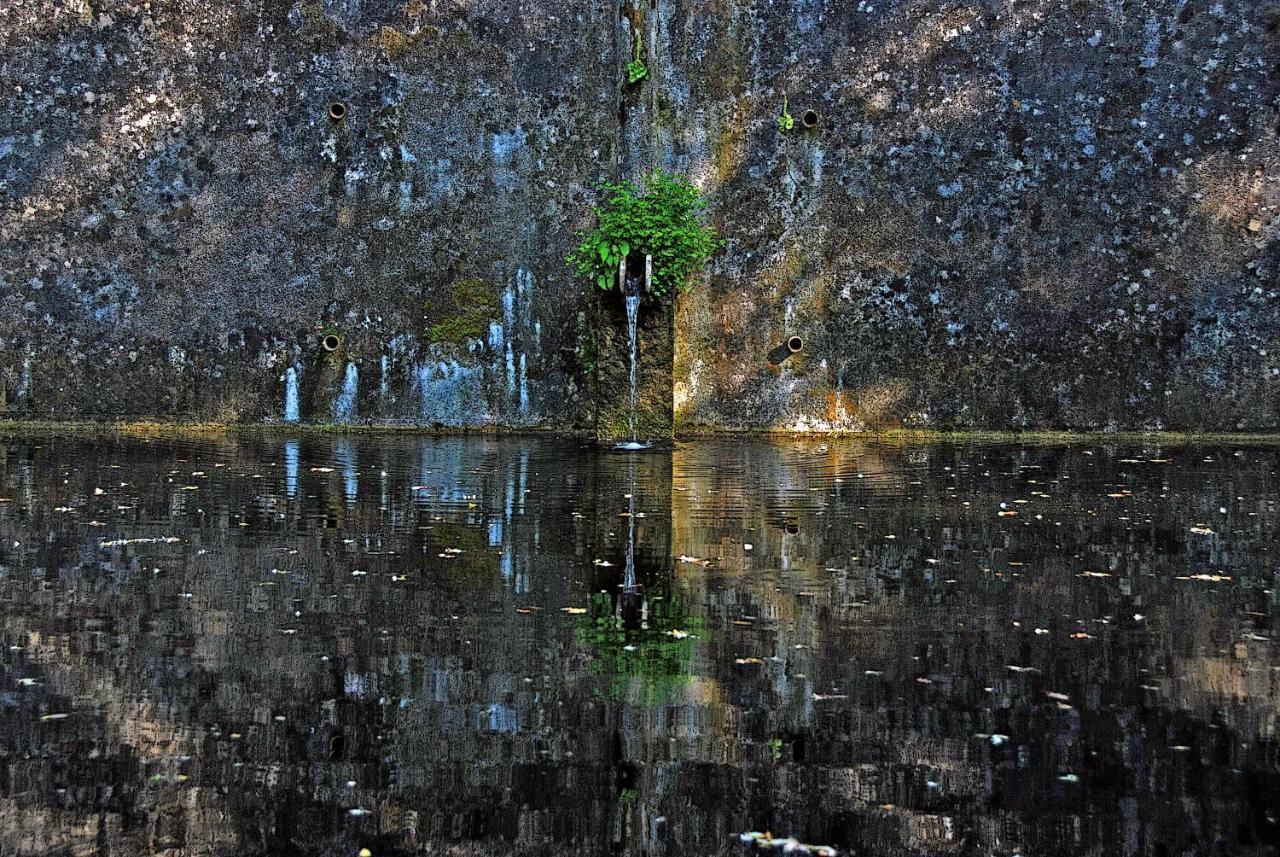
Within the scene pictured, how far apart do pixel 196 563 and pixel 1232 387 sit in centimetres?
1008

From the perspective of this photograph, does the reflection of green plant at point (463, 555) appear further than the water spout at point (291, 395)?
No

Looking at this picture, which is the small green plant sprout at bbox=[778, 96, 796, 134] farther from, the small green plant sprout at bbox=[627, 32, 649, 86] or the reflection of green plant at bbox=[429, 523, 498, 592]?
the reflection of green plant at bbox=[429, 523, 498, 592]

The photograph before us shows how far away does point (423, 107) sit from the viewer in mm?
13414

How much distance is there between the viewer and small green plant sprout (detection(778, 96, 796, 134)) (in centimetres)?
1330

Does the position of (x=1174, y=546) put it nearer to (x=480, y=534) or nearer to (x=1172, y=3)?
(x=480, y=534)

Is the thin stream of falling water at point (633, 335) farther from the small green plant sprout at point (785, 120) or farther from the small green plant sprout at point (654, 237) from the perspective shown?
the small green plant sprout at point (785, 120)

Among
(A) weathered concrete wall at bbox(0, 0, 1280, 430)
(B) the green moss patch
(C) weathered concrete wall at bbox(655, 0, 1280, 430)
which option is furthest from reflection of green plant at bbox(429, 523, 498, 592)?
(C) weathered concrete wall at bbox(655, 0, 1280, 430)

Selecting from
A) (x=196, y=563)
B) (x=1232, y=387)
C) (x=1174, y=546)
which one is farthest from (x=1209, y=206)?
(x=196, y=563)

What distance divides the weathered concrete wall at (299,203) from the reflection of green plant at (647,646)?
831cm

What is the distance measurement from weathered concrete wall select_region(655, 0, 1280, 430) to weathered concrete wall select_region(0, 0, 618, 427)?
4.34ft

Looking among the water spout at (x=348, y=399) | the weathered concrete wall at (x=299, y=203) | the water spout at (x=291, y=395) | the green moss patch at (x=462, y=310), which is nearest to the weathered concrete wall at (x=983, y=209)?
the weathered concrete wall at (x=299, y=203)

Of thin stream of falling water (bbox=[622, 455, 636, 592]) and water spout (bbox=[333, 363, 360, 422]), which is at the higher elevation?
water spout (bbox=[333, 363, 360, 422])

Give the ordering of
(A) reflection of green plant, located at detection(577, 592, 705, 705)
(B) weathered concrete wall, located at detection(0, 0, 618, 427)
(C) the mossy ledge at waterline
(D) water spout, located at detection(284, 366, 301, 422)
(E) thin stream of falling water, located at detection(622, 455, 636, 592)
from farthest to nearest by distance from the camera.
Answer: (D) water spout, located at detection(284, 366, 301, 422) < (B) weathered concrete wall, located at detection(0, 0, 618, 427) < (C) the mossy ledge at waterline < (E) thin stream of falling water, located at detection(622, 455, 636, 592) < (A) reflection of green plant, located at detection(577, 592, 705, 705)

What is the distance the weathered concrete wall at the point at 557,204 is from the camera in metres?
13.0
